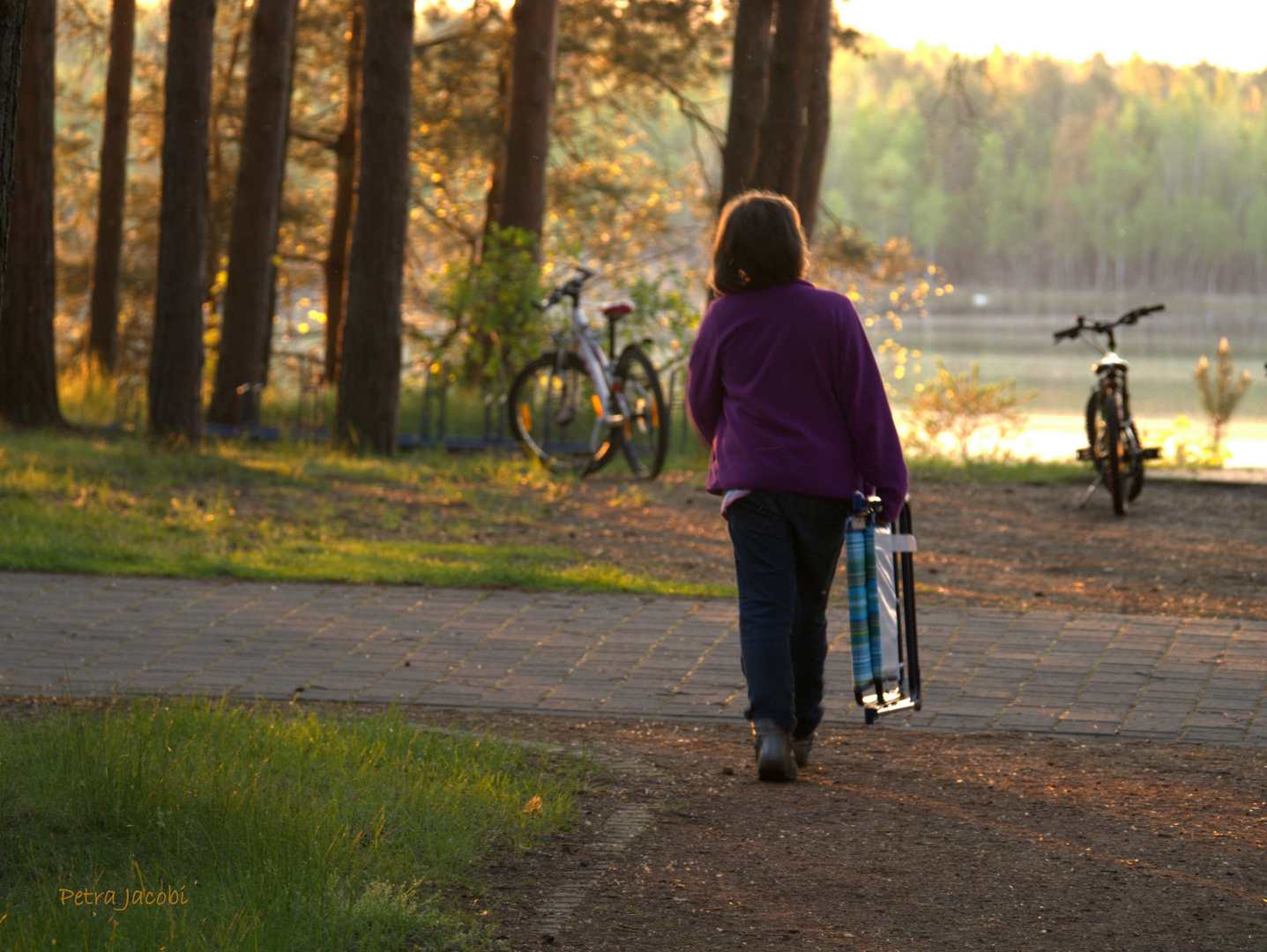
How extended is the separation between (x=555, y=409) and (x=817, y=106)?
643 centimetres

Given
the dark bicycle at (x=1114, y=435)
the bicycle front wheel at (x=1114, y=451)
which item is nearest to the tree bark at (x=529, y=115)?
the dark bicycle at (x=1114, y=435)

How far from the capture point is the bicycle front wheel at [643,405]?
11.7 m

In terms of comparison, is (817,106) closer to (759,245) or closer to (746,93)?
(746,93)

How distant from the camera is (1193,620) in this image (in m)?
6.71

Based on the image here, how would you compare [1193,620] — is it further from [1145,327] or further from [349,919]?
[1145,327]

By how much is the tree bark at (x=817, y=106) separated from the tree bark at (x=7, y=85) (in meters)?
13.0

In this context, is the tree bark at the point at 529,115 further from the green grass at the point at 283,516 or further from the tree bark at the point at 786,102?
the green grass at the point at 283,516

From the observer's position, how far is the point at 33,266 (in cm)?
1386

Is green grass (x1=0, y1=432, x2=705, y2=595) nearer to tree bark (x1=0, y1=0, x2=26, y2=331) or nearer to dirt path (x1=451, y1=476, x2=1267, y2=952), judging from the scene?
dirt path (x1=451, y1=476, x2=1267, y2=952)

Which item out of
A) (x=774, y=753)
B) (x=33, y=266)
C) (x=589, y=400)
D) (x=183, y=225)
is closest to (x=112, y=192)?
(x=33, y=266)

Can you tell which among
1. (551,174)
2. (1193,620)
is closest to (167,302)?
(1193,620)

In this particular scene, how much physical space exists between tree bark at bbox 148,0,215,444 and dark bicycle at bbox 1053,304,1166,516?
23.1ft

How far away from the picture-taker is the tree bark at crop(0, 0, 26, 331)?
12.4 feet

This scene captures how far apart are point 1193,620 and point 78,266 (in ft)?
74.1
